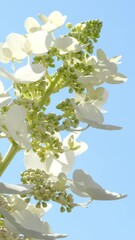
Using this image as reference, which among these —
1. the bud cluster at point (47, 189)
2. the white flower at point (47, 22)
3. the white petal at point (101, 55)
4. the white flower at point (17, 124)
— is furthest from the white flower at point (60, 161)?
the white flower at point (47, 22)

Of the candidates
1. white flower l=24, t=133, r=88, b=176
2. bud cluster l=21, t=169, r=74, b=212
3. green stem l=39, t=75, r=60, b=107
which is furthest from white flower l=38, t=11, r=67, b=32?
bud cluster l=21, t=169, r=74, b=212

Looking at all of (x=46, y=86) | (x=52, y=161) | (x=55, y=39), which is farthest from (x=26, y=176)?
(x=55, y=39)

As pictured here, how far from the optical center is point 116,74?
10.1 feet

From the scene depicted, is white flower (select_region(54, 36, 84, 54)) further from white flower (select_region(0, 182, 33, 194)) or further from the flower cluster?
white flower (select_region(0, 182, 33, 194))

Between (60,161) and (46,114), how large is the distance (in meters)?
0.50

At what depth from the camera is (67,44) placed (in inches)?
115

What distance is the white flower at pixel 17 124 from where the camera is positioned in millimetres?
2646

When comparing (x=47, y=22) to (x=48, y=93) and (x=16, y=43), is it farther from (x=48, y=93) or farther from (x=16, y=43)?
(x=48, y=93)

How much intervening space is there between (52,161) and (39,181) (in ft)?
1.02

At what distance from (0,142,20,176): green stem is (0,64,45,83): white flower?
13.1 inches

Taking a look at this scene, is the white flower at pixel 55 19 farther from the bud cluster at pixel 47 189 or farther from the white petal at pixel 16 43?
the bud cluster at pixel 47 189

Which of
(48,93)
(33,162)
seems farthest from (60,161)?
(48,93)

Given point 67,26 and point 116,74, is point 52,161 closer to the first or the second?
point 116,74

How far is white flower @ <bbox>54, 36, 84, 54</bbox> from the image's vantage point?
2.92 metres
